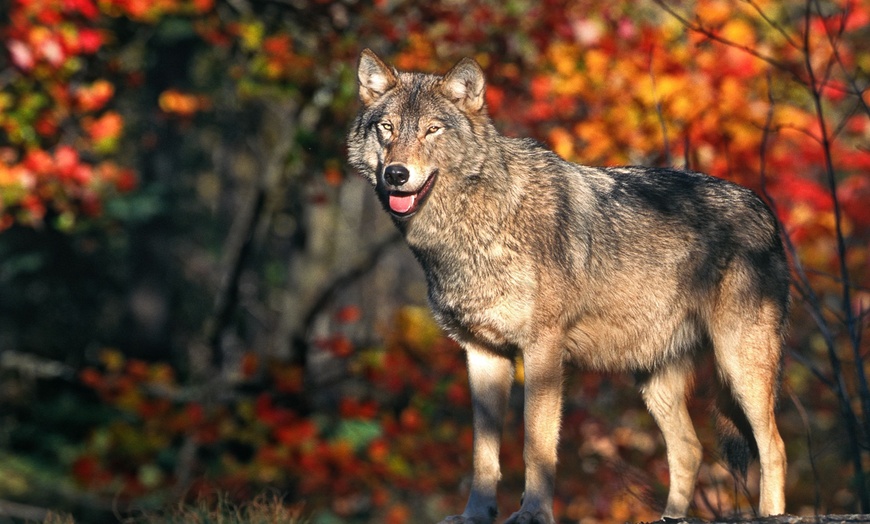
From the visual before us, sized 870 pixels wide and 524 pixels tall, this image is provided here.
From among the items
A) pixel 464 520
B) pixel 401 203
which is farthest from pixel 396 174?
pixel 464 520

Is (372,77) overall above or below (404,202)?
above

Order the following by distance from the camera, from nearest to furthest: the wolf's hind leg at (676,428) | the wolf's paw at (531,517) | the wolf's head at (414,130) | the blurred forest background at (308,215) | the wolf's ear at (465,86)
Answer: the wolf's paw at (531,517) → the wolf's head at (414,130) → the wolf's ear at (465,86) → the wolf's hind leg at (676,428) → the blurred forest background at (308,215)

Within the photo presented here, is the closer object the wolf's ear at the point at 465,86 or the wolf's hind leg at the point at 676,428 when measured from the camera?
the wolf's ear at the point at 465,86

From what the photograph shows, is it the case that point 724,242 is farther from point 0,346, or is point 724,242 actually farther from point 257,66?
point 0,346

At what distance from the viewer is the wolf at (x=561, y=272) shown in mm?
5332

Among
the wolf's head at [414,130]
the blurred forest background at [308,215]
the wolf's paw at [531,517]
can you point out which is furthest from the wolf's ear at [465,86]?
the blurred forest background at [308,215]

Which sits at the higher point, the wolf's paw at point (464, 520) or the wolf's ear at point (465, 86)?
the wolf's ear at point (465, 86)

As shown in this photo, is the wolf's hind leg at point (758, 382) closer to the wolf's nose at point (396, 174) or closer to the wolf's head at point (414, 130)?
the wolf's head at point (414, 130)

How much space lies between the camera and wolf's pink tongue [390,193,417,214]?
5250 millimetres

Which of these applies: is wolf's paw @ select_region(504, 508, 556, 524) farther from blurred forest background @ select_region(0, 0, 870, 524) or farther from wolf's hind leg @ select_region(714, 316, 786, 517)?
blurred forest background @ select_region(0, 0, 870, 524)

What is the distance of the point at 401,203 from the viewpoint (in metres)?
5.26

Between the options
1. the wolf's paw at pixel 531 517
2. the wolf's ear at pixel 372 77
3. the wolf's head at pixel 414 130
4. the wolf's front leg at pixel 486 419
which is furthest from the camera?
the wolf's ear at pixel 372 77

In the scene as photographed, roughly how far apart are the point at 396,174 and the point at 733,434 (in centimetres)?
255

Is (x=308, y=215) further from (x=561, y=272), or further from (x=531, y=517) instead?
(x=531, y=517)
